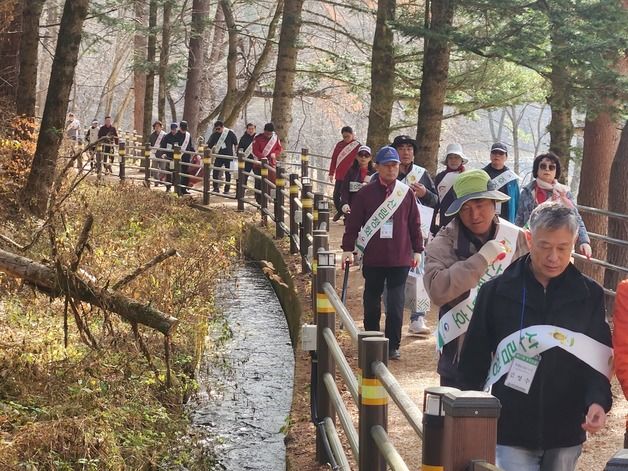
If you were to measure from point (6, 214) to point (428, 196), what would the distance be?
706 centimetres

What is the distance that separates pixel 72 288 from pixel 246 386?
254 cm

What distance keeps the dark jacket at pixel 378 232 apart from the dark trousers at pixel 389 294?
0.10 m

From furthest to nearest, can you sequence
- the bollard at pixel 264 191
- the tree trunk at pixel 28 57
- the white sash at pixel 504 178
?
the bollard at pixel 264 191 → the tree trunk at pixel 28 57 → the white sash at pixel 504 178

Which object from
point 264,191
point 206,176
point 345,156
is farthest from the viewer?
point 206,176

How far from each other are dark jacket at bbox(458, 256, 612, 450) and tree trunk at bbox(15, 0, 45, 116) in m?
13.3

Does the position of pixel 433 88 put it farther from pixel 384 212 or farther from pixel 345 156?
pixel 384 212

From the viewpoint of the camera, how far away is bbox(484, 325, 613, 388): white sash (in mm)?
3729

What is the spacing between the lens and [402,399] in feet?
11.7

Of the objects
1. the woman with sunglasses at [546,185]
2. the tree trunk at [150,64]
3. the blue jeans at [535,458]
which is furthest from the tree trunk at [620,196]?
the tree trunk at [150,64]

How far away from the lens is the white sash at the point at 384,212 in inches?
338

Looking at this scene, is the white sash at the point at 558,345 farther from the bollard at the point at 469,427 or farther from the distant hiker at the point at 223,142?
the distant hiker at the point at 223,142

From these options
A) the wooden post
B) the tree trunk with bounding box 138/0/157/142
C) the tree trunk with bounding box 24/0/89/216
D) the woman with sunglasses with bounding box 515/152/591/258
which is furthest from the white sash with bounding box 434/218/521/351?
the tree trunk with bounding box 138/0/157/142

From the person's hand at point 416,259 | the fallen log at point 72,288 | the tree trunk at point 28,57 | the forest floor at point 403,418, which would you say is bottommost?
the forest floor at point 403,418

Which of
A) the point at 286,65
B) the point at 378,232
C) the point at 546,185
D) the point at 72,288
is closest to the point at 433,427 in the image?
the point at 72,288
